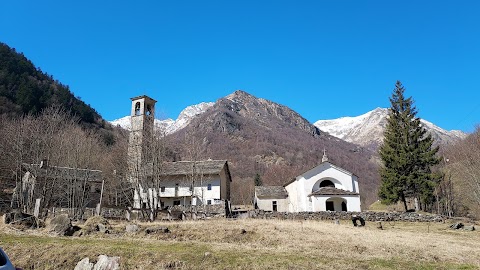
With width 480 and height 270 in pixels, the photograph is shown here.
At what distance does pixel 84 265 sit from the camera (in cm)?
1188

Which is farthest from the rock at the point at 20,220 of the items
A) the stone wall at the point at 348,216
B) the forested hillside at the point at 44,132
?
the stone wall at the point at 348,216

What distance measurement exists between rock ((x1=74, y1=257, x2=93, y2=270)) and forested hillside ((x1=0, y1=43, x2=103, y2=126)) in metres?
58.4

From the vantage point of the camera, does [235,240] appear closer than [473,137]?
Yes

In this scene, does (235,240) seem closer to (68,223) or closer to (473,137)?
(68,223)

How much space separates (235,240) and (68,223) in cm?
915

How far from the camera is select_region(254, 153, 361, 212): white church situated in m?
39.6

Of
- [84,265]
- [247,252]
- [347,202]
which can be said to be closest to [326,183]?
[347,202]

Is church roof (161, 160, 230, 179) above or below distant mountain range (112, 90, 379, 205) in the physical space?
below

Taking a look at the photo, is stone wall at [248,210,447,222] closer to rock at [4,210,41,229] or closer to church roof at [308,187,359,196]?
church roof at [308,187,359,196]

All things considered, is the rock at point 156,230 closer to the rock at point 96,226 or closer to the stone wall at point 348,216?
the rock at point 96,226

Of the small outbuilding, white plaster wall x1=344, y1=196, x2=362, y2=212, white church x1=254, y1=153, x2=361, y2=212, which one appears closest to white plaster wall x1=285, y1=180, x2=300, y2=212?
white church x1=254, y1=153, x2=361, y2=212

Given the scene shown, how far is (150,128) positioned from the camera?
103 ft

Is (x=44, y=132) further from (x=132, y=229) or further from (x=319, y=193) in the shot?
(x=319, y=193)

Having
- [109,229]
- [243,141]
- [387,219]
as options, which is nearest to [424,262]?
[109,229]
